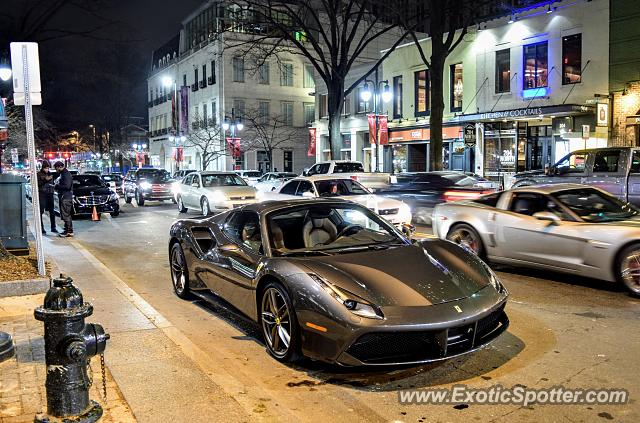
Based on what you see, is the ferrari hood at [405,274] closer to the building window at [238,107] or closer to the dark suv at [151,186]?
the dark suv at [151,186]

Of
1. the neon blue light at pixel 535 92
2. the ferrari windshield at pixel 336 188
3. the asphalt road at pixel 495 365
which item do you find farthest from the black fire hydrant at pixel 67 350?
the neon blue light at pixel 535 92

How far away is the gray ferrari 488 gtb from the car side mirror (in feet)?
9.36

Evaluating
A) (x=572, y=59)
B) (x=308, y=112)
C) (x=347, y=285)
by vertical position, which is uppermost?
(x=308, y=112)

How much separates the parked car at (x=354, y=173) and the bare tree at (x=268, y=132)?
26.4m

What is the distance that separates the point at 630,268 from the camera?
290 inches

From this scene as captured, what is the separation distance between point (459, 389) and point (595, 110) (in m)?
22.9

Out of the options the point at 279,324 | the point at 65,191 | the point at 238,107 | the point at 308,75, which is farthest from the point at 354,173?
the point at 308,75

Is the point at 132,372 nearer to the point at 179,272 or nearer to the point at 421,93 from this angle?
the point at 179,272

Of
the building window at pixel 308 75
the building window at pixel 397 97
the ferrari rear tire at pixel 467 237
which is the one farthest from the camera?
the building window at pixel 308 75

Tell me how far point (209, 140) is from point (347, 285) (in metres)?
47.4

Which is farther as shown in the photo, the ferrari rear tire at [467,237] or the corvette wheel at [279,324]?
the ferrari rear tire at [467,237]

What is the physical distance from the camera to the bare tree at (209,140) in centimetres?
5109

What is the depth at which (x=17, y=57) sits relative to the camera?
7.91m

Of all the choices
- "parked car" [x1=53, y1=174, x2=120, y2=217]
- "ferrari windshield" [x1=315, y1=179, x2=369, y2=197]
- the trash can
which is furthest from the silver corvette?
"parked car" [x1=53, y1=174, x2=120, y2=217]
